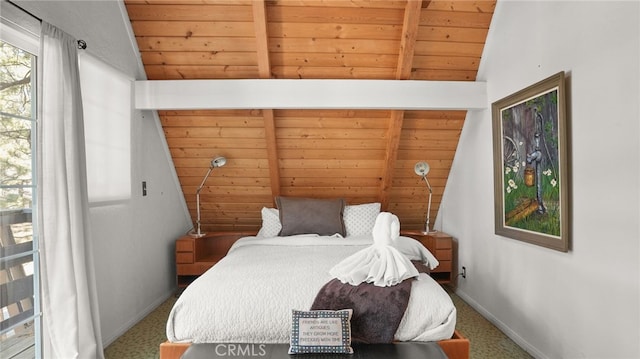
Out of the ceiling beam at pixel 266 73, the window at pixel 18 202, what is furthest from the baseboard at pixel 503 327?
the window at pixel 18 202

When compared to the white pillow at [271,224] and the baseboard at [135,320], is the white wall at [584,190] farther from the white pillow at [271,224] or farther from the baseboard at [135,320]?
the baseboard at [135,320]

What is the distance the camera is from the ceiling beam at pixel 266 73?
2434mm

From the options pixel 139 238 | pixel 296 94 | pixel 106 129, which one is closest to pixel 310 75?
pixel 296 94

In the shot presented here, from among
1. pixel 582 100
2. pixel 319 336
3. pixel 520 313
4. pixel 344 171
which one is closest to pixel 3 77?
pixel 319 336

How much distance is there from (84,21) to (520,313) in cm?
347

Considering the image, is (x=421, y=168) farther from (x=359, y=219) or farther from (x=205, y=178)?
(x=205, y=178)

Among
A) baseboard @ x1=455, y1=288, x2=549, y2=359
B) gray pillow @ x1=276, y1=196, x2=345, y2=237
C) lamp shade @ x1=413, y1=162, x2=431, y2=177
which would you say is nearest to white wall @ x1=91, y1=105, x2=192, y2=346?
gray pillow @ x1=276, y1=196, x2=345, y2=237

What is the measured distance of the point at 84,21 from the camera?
2.21m

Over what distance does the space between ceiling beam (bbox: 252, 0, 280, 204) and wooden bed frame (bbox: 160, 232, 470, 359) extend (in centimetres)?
69

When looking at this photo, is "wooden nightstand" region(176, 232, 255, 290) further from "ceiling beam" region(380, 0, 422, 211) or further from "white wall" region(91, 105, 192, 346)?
"ceiling beam" region(380, 0, 422, 211)

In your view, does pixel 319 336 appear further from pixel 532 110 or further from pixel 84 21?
pixel 84 21

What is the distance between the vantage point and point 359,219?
10.9 feet

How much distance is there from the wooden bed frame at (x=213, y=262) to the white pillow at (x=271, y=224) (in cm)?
42

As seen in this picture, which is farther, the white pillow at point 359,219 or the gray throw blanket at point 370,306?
the white pillow at point 359,219
